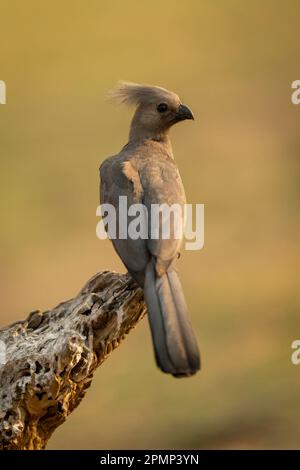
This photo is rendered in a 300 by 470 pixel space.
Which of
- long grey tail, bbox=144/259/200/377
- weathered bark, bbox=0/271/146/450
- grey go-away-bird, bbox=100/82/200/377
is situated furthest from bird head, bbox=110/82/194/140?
long grey tail, bbox=144/259/200/377

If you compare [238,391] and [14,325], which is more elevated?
[238,391]

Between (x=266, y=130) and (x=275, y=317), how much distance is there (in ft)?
11.2

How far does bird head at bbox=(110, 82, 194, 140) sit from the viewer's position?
22.1 feet

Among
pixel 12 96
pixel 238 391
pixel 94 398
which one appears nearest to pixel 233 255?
pixel 238 391

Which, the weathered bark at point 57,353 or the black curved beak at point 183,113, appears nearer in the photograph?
the weathered bark at point 57,353

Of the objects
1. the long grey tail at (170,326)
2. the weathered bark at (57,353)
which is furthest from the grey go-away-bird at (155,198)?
the weathered bark at (57,353)

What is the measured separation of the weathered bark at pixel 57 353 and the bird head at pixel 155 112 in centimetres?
127

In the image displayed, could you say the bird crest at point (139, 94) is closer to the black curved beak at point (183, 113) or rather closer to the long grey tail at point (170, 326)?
the black curved beak at point (183, 113)

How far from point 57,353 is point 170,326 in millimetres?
601

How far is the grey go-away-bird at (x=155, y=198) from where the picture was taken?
5.11m

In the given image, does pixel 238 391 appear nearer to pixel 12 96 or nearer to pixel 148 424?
pixel 148 424

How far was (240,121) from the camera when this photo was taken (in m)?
14.6

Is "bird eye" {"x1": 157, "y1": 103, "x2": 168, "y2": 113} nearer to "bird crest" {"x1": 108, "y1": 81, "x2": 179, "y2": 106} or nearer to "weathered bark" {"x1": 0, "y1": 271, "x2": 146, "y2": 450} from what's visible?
"bird crest" {"x1": 108, "y1": 81, "x2": 179, "y2": 106}

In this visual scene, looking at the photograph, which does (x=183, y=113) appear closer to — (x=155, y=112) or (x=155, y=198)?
(x=155, y=112)
